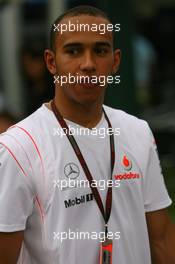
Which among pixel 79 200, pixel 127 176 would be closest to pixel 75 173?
pixel 79 200

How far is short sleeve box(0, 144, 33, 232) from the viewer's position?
10.9 feet

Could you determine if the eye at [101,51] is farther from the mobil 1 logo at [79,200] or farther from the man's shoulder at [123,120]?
the mobil 1 logo at [79,200]

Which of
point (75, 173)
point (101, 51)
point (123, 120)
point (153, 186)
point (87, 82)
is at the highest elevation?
point (101, 51)

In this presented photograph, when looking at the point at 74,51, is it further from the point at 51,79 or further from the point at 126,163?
the point at 51,79

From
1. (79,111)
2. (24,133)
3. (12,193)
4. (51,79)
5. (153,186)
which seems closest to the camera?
(12,193)

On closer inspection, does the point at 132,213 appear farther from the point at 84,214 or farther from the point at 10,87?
the point at 10,87

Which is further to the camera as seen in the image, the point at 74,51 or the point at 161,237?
the point at 161,237

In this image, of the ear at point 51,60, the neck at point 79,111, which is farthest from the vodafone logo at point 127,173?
the ear at point 51,60

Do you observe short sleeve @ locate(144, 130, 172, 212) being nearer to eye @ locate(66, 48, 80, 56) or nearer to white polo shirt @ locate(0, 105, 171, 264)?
white polo shirt @ locate(0, 105, 171, 264)

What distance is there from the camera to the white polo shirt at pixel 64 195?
3.35 meters

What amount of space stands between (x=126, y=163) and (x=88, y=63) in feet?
1.58

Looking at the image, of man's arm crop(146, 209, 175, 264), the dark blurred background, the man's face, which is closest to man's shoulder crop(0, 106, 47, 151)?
the man's face

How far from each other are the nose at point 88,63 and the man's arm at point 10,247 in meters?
0.72

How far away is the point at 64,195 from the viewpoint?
134 inches
